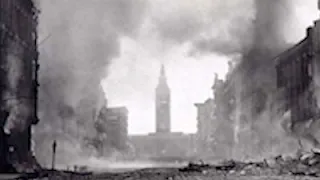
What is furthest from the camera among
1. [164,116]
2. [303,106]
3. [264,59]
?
[164,116]

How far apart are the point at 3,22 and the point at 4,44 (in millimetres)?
1557

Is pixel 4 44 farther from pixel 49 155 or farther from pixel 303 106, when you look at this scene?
pixel 303 106

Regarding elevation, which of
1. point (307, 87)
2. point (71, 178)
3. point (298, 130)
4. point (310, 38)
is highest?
point (310, 38)

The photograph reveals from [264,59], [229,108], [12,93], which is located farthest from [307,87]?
[229,108]

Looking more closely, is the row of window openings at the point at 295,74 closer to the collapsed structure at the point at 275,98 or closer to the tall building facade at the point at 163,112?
the collapsed structure at the point at 275,98

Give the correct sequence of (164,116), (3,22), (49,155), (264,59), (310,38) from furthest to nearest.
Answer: (164,116) → (264,59) → (49,155) → (310,38) → (3,22)

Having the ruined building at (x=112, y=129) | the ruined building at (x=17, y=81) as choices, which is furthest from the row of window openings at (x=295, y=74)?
the ruined building at (x=112, y=129)

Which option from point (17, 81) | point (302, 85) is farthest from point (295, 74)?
point (17, 81)

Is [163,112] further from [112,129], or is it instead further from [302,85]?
[302,85]

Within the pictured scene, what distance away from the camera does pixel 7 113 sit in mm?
33406

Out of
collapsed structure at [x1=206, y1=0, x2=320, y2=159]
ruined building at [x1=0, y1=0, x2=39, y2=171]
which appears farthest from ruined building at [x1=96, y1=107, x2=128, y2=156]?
ruined building at [x1=0, y1=0, x2=39, y2=171]

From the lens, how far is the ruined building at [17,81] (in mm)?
32906

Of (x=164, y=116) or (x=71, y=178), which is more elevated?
(x=164, y=116)

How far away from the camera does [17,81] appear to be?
36.7 meters
